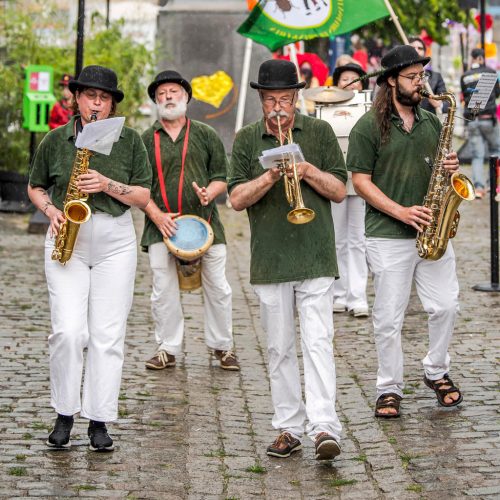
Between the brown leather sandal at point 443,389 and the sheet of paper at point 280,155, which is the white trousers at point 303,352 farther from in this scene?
the brown leather sandal at point 443,389

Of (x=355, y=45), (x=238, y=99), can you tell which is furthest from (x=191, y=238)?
(x=355, y=45)

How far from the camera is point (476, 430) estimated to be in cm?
783

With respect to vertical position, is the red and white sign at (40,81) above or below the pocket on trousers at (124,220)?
above

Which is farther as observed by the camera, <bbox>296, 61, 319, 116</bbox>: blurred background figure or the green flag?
<bbox>296, 61, 319, 116</bbox>: blurred background figure

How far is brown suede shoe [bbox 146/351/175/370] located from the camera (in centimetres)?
964

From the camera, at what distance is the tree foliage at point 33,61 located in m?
18.5

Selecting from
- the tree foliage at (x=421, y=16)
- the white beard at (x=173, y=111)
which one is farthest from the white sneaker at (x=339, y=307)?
the tree foliage at (x=421, y=16)

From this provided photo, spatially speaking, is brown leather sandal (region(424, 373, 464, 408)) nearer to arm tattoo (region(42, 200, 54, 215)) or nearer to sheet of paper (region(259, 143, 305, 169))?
sheet of paper (region(259, 143, 305, 169))

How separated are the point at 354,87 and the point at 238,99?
294 inches

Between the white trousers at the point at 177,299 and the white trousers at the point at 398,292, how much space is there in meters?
1.73

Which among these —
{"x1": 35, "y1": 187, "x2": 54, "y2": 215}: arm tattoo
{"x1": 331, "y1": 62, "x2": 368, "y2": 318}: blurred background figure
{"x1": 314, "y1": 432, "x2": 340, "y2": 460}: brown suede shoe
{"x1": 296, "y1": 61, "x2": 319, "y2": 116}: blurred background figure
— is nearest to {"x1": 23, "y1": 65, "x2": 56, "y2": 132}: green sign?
{"x1": 296, "y1": 61, "x2": 319, "y2": 116}: blurred background figure

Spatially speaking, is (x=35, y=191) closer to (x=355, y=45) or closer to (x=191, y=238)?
(x=191, y=238)

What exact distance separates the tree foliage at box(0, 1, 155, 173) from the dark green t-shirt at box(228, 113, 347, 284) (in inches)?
438

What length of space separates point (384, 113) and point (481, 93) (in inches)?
89.8
